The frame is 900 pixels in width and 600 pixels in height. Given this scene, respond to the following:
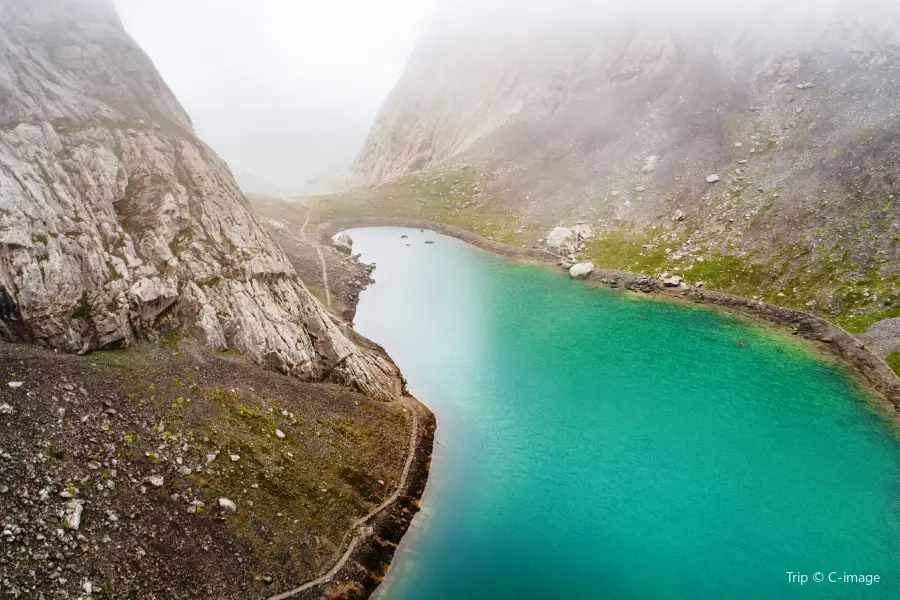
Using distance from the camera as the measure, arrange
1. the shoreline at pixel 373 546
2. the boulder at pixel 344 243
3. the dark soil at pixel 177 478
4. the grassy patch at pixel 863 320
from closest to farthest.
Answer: the dark soil at pixel 177 478 < the shoreline at pixel 373 546 < the grassy patch at pixel 863 320 < the boulder at pixel 344 243

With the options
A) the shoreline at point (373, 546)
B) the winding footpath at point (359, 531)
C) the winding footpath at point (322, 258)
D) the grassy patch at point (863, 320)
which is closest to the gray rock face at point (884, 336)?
the grassy patch at point (863, 320)

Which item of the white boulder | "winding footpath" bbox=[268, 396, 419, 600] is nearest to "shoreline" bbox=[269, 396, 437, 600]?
"winding footpath" bbox=[268, 396, 419, 600]

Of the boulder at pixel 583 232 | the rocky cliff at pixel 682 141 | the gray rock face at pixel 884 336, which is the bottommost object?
the gray rock face at pixel 884 336

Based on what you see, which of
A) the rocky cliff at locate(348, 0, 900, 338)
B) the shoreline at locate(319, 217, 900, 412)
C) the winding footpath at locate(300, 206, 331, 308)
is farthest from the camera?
the rocky cliff at locate(348, 0, 900, 338)

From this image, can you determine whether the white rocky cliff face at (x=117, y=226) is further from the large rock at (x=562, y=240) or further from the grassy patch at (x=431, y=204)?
the grassy patch at (x=431, y=204)

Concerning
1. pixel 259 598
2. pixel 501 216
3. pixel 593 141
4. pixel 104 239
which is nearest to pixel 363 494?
pixel 259 598

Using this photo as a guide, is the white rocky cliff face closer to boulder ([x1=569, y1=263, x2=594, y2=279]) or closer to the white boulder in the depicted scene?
the white boulder
